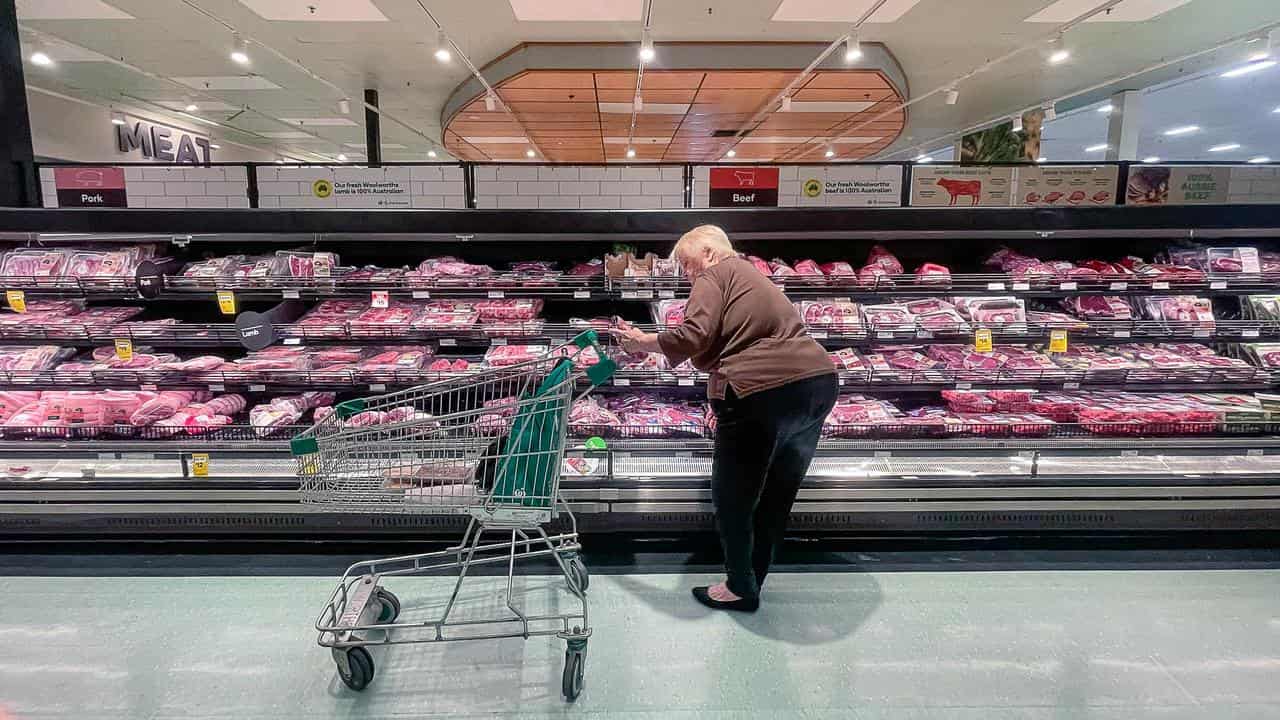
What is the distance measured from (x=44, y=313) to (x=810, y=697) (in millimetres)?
3821

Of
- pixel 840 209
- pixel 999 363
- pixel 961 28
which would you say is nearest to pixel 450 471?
pixel 840 209

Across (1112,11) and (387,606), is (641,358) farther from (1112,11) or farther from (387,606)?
(1112,11)

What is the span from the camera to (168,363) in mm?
3021

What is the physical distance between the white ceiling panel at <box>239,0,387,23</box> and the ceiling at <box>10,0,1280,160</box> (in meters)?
0.02

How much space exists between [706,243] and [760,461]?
2.78 feet

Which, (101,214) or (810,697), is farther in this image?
(101,214)

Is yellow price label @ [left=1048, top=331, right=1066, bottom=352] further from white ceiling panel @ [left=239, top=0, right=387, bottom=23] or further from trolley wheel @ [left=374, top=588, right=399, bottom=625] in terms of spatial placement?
white ceiling panel @ [left=239, top=0, right=387, bottom=23]

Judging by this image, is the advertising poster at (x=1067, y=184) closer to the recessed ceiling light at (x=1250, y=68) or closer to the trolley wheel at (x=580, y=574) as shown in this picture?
the trolley wheel at (x=580, y=574)

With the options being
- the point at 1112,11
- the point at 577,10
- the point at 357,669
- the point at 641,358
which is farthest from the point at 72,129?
the point at 1112,11

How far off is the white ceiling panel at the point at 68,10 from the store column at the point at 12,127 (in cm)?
378

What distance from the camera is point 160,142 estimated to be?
37.7 feet

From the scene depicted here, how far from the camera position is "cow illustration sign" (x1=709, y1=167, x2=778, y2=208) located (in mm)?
3078

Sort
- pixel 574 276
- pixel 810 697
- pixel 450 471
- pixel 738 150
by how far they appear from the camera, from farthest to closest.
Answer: pixel 738 150
pixel 574 276
pixel 450 471
pixel 810 697

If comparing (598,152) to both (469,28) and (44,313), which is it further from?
(44,313)
